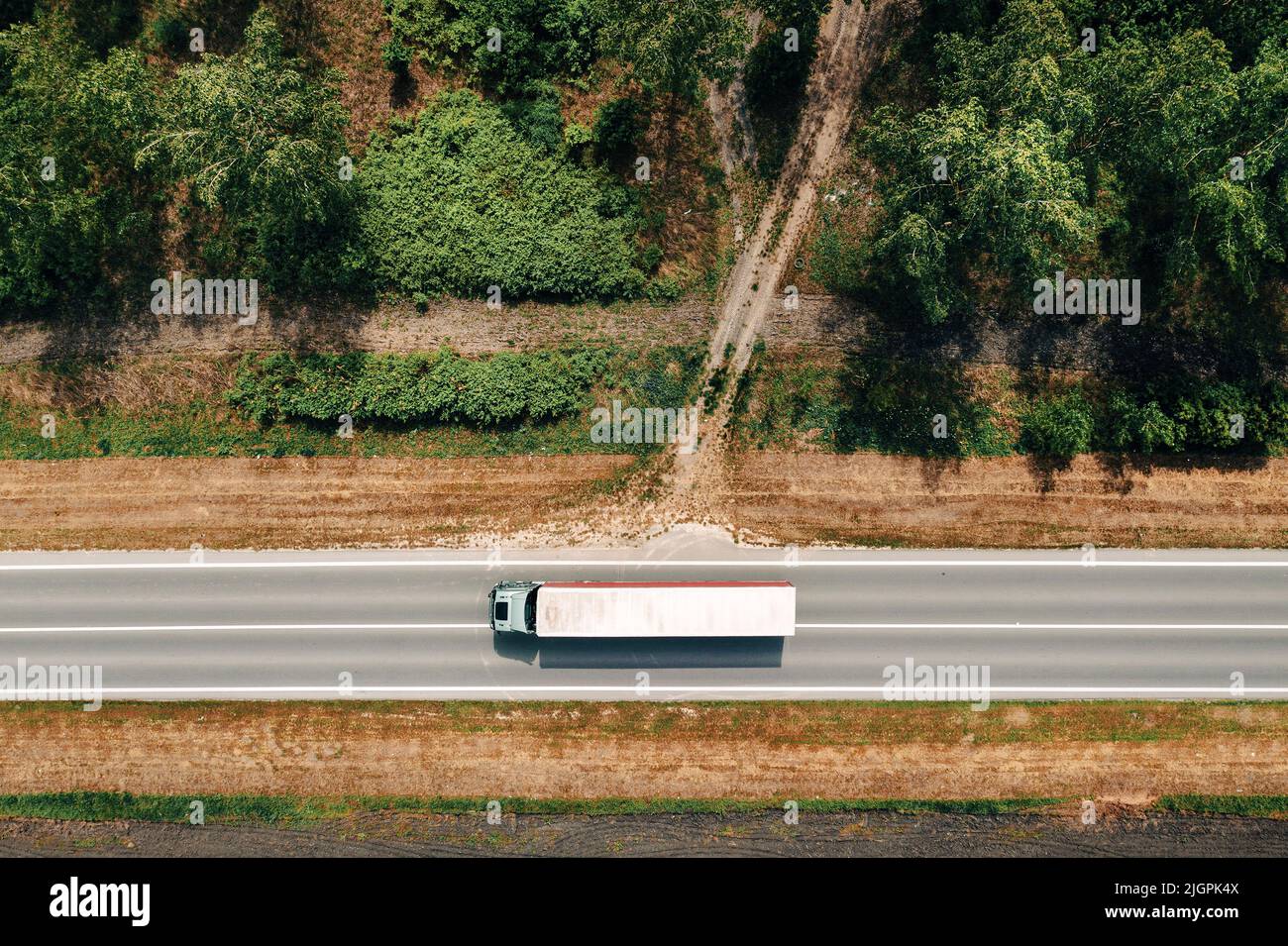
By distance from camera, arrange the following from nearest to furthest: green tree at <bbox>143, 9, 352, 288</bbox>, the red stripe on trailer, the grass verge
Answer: green tree at <bbox>143, 9, 352, 288</bbox> → the red stripe on trailer → the grass verge

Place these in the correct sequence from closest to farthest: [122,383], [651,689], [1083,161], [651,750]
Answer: [1083,161] → [651,750] → [651,689] → [122,383]

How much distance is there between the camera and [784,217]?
38.8 meters

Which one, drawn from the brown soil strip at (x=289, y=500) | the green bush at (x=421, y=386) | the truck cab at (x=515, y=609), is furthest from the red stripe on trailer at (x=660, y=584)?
the green bush at (x=421, y=386)

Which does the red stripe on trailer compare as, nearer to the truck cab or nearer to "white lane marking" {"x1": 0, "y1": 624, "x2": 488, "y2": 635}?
the truck cab

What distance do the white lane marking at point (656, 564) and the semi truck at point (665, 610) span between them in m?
2.75

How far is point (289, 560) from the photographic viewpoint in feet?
126

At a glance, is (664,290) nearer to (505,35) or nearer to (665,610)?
(505,35)

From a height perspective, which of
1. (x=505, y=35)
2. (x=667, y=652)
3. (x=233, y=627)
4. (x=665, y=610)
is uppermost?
(x=505, y=35)

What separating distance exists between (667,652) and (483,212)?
882 inches

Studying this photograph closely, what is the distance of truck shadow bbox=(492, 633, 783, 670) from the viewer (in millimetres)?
37812

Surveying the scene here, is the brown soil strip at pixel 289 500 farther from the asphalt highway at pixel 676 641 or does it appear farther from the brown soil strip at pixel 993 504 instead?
the brown soil strip at pixel 993 504

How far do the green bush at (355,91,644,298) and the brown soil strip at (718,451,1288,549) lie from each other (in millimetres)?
12520

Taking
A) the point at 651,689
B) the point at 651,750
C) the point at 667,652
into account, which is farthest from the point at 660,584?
the point at 651,750

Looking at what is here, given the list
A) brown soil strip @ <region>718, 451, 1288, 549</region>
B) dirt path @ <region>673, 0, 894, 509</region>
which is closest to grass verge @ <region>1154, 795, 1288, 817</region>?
brown soil strip @ <region>718, 451, 1288, 549</region>
